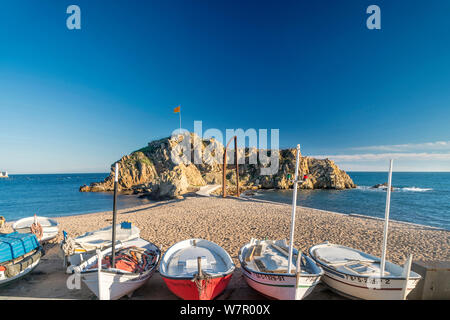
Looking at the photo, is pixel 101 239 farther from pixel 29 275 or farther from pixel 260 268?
pixel 260 268

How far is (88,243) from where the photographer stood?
754 centimetres

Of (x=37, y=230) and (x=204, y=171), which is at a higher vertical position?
(x=37, y=230)

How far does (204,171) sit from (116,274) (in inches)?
2490

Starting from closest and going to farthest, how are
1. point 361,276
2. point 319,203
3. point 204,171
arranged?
point 361,276 < point 319,203 < point 204,171

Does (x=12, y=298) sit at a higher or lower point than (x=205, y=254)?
lower

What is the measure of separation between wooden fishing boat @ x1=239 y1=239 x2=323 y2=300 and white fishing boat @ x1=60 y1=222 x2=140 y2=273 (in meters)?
5.23

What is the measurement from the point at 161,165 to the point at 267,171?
39.0 meters

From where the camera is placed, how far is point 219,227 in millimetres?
13195

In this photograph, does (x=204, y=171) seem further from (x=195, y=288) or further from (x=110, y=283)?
(x=195, y=288)

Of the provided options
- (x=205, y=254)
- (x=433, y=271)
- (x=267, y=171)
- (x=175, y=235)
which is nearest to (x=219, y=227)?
(x=175, y=235)

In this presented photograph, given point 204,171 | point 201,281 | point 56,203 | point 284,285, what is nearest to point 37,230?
point 201,281

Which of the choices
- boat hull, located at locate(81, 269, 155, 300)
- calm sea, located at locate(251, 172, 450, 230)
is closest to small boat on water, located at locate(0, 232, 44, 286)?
boat hull, located at locate(81, 269, 155, 300)

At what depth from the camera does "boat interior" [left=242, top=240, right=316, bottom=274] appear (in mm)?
5266
